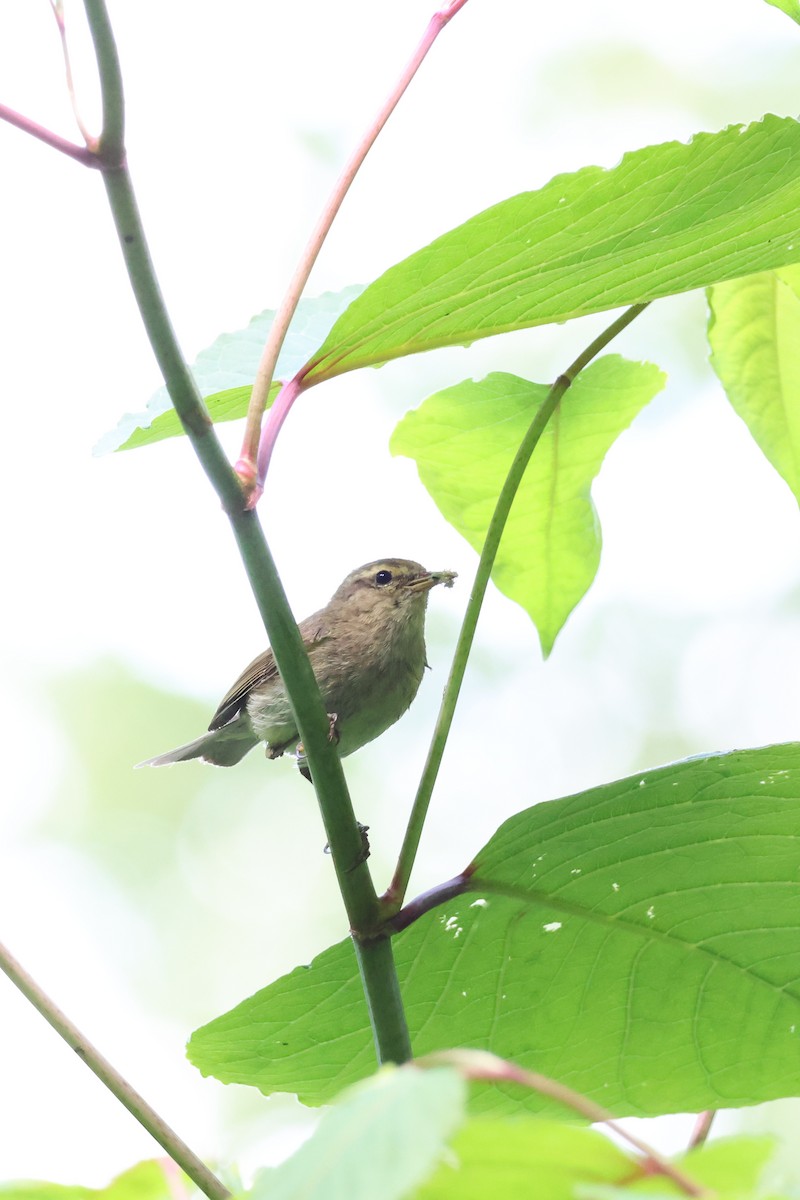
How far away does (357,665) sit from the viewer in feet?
13.5

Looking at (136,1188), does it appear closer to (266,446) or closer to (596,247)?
(266,446)

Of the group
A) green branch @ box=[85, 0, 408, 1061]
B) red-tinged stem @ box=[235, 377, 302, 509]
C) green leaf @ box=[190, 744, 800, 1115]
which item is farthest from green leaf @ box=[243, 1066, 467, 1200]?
green leaf @ box=[190, 744, 800, 1115]

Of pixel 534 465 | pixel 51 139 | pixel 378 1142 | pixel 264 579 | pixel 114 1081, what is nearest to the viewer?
pixel 378 1142

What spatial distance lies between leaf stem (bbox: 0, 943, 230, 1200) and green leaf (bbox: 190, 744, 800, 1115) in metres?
0.38

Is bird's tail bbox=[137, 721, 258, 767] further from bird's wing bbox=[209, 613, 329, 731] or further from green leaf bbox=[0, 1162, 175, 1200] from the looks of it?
green leaf bbox=[0, 1162, 175, 1200]

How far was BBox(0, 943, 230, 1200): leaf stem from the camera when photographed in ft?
5.10

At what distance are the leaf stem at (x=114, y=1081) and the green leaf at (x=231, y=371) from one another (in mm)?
762

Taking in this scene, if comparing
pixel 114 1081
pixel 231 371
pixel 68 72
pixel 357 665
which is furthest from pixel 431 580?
pixel 68 72

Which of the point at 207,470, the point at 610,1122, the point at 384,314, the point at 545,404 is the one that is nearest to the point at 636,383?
the point at 545,404

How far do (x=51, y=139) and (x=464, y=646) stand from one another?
89 cm

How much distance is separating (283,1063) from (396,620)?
236cm

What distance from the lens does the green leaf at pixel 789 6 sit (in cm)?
190

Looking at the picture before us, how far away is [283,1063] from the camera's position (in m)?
2.09

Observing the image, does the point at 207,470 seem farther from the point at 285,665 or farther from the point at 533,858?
the point at 533,858
